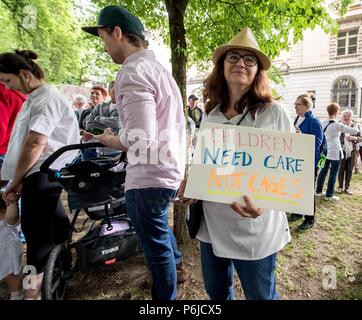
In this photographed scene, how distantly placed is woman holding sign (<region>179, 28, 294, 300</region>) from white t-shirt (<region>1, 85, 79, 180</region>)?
1.13m

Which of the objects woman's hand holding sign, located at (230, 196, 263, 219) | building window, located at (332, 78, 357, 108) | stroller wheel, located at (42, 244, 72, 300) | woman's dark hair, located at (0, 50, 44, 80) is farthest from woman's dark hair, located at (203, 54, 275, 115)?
building window, located at (332, 78, 357, 108)

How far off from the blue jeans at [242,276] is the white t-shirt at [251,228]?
2.8 inches

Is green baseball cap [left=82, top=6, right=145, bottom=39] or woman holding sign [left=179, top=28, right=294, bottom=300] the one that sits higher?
green baseball cap [left=82, top=6, right=145, bottom=39]

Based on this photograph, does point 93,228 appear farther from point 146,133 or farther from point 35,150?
point 146,133

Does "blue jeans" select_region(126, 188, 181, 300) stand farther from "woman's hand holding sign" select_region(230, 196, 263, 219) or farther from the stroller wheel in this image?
the stroller wheel

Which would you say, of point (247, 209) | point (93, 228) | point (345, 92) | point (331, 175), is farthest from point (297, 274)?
point (345, 92)

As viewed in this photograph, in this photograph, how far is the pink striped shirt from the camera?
1.40 metres

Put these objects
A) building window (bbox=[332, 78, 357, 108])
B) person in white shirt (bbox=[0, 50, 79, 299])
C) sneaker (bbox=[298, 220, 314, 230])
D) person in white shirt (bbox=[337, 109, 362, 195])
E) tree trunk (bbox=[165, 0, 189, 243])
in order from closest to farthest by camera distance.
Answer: person in white shirt (bbox=[0, 50, 79, 299]) < tree trunk (bbox=[165, 0, 189, 243]) < sneaker (bbox=[298, 220, 314, 230]) < person in white shirt (bbox=[337, 109, 362, 195]) < building window (bbox=[332, 78, 357, 108])

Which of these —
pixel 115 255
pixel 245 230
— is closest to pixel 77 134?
pixel 115 255

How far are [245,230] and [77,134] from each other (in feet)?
5.10

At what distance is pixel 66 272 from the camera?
2021 mm

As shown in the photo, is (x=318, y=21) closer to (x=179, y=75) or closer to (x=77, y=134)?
(x=179, y=75)

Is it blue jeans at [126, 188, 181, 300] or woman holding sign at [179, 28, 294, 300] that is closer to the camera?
woman holding sign at [179, 28, 294, 300]

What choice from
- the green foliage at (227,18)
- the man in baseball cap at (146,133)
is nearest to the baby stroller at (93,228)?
the man in baseball cap at (146,133)
